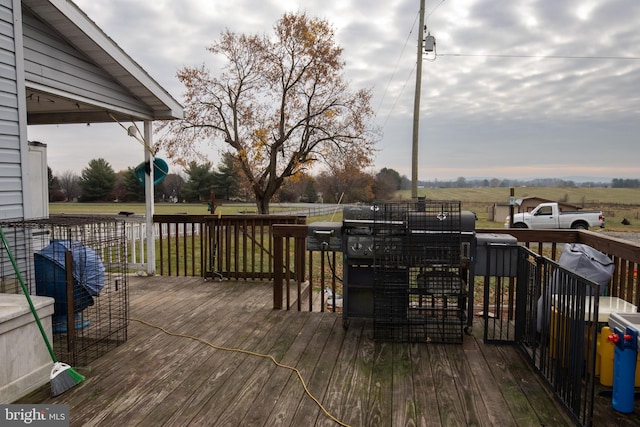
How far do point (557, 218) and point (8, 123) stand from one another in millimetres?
21085

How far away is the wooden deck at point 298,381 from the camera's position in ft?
6.73

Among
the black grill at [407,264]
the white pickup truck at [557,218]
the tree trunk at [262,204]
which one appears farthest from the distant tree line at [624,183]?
the black grill at [407,264]

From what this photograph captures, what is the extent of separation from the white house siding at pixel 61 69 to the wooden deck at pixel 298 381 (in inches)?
93.9

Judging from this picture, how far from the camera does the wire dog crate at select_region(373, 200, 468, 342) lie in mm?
3045

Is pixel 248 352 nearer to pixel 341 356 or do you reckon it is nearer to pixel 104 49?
pixel 341 356

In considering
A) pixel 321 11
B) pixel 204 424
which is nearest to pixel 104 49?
pixel 204 424

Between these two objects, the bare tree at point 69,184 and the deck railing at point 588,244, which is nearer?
the deck railing at point 588,244

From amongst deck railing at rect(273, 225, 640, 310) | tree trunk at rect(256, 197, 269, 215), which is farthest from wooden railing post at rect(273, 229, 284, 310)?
tree trunk at rect(256, 197, 269, 215)

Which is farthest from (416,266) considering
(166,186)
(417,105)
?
(166,186)

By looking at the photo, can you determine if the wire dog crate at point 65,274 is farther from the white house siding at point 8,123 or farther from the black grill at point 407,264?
the black grill at point 407,264

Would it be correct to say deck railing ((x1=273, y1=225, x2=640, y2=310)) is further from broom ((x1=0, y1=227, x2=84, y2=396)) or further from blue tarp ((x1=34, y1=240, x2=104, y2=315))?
broom ((x1=0, y1=227, x2=84, y2=396))

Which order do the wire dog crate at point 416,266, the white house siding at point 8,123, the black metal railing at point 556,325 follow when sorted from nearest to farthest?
1. the black metal railing at point 556,325
2. the white house siding at point 8,123
3. the wire dog crate at point 416,266

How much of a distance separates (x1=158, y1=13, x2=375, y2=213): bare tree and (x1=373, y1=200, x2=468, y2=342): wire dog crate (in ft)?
42.2

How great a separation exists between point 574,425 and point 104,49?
4857mm
